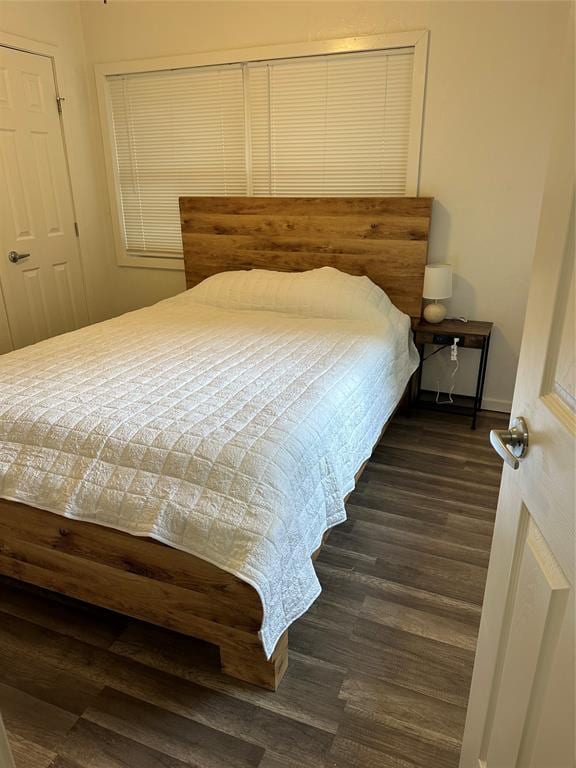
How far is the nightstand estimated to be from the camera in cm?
301

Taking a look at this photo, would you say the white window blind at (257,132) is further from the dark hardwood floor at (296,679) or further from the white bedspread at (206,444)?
the dark hardwood floor at (296,679)

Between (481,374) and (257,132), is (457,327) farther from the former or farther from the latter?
(257,132)

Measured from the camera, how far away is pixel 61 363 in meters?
2.22

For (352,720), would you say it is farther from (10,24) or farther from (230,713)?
(10,24)

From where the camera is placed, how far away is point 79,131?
12.4 ft

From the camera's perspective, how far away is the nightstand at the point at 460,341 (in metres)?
3.01

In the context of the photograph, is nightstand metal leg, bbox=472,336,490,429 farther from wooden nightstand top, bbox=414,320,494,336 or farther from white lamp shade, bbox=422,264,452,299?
white lamp shade, bbox=422,264,452,299

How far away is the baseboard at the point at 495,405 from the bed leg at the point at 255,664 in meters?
2.34

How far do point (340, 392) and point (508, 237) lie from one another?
1.74m

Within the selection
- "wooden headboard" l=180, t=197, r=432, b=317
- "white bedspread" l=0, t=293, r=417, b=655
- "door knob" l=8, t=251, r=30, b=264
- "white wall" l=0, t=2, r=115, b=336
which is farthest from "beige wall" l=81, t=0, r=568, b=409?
"door knob" l=8, t=251, r=30, b=264

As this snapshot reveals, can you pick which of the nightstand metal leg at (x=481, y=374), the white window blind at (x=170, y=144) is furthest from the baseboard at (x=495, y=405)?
the white window blind at (x=170, y=144)

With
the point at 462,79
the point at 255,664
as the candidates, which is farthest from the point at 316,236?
the point at 255,664

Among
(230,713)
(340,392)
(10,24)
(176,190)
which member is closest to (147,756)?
(230,713)

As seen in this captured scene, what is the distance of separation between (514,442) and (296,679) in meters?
1.09
